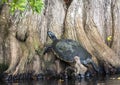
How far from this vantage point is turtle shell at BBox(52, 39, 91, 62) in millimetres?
14452

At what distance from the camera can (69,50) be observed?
1475 centimetres

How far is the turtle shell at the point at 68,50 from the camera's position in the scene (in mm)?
14452

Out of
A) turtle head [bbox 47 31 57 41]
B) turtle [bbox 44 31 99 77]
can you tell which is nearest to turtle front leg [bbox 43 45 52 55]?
turtle [bbox 44 31 99 77]

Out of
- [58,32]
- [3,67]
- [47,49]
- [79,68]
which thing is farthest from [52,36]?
[3,67]

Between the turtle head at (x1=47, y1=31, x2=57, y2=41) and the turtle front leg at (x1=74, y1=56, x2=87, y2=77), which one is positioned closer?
the turtle front leg at (x1=74, y1=56, x2=87, y2=77)

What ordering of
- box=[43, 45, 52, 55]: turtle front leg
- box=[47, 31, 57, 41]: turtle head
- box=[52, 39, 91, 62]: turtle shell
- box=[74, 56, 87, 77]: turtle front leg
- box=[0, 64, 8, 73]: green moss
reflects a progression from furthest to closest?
box=[47, 31, 57, 41]: turtle head, box=[43, 45, 52, 55]: turtle front leg, box=[52, 39, 91, 62]: turtle shell, box=[0, 64, 8, 73]: green moss, box=[74, 56, 87, 77]: turtle front leg

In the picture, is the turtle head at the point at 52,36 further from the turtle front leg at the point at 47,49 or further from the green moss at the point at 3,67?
the green moss at the point at 3,67

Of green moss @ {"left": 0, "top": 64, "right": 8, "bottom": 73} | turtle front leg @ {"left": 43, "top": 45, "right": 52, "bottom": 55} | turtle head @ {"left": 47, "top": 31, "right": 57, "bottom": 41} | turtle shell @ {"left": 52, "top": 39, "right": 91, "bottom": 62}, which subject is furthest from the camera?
turtle head @ {"left": 47, "top": 31, "right": 57, "bottom": 41}

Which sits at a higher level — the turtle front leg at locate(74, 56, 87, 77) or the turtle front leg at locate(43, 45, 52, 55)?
the turtle front leg at locate(43, 45, 52, 55)

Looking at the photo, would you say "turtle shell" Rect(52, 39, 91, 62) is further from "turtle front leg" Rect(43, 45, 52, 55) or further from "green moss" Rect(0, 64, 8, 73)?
"green moss" Rect(0, 64, 8, 73)

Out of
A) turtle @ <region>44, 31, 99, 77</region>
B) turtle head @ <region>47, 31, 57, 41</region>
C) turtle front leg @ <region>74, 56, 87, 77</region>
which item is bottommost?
turtle front leg @ <region>74, 56, 87, 77</region>

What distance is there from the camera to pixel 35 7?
18.4ft

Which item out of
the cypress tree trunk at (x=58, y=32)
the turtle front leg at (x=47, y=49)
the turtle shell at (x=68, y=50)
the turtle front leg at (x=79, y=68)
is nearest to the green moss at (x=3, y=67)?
the cypress tree trunk at (x=58, y=32)

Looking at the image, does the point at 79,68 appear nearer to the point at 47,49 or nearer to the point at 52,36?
the point at 47,49
